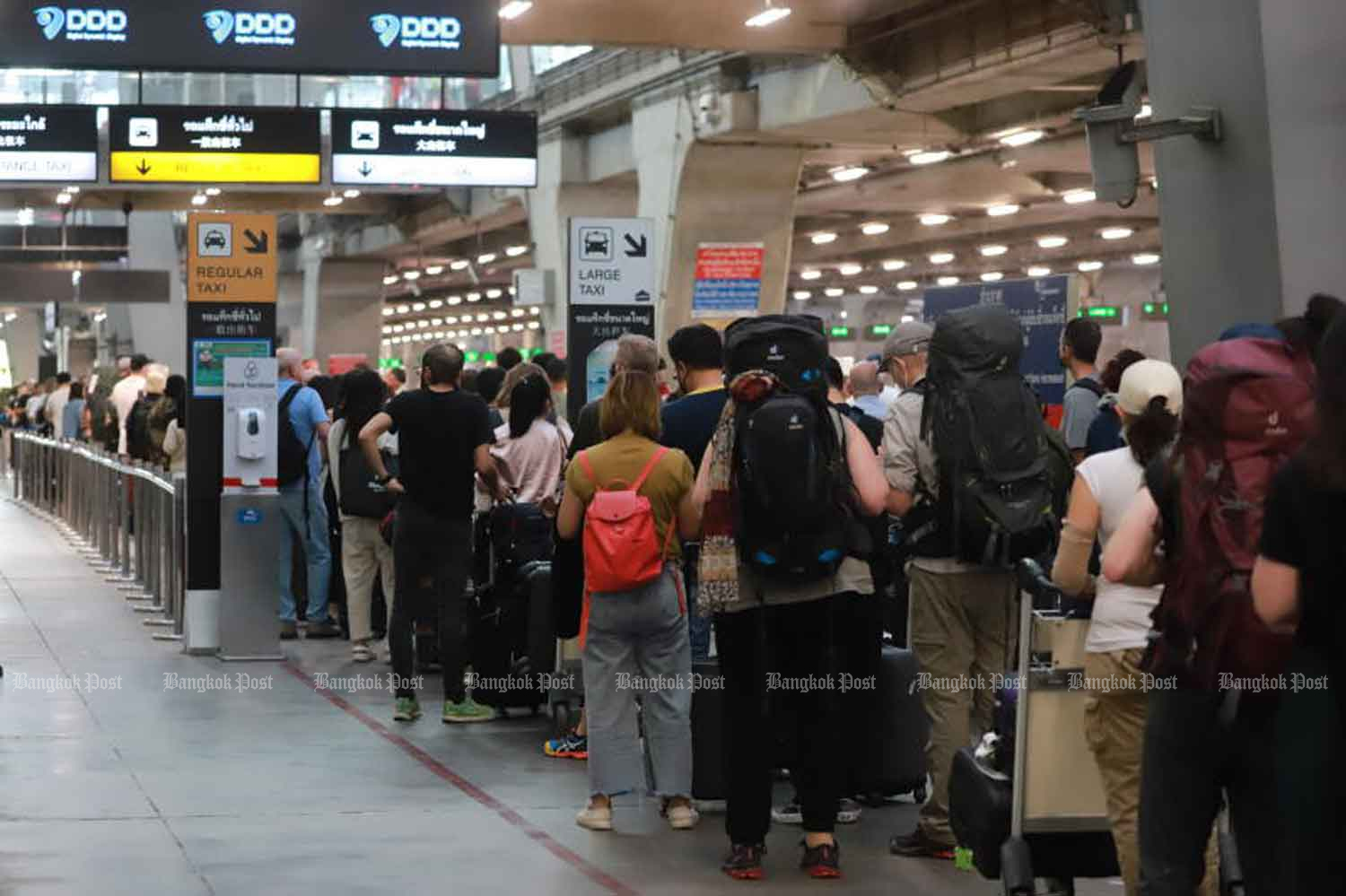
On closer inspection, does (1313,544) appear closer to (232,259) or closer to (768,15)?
(232,259)

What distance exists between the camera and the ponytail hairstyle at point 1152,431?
562cm

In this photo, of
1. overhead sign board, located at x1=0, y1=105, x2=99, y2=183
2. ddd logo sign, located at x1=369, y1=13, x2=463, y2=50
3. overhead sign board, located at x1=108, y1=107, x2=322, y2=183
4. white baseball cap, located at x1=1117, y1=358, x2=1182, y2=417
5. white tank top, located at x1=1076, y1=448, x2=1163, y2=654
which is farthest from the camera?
overhead sign board, located at x1=0, y1=105, x2=99, y2=183

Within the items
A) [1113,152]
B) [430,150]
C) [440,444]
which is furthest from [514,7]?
[440,444]

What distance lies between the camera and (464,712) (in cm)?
1044

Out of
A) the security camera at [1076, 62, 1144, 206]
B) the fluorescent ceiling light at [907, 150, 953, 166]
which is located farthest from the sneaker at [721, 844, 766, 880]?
the fluorescent ceiling light at [907, 150, 953, 166]

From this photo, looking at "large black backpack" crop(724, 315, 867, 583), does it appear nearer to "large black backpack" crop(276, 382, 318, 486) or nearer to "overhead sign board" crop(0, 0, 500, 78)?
"large black backpack" crop(276, 382, 318, 486)

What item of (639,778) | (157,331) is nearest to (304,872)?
(639,778)

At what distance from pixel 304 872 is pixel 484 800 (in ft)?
4.74

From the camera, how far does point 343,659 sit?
1284cm

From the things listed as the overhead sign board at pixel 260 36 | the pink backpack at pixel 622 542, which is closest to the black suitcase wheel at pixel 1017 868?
the pink backpack at pixel 622 542

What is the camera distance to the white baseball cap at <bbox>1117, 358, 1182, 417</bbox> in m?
5.68

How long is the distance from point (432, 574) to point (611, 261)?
389cm

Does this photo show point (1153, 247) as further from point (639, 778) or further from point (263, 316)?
point (639, 778)

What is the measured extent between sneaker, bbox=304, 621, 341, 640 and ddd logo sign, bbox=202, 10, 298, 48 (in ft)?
12.7
